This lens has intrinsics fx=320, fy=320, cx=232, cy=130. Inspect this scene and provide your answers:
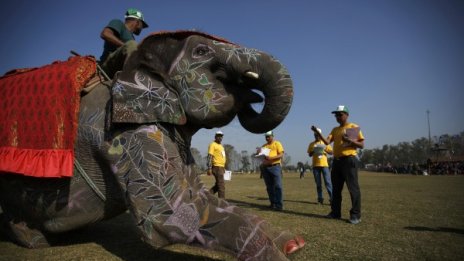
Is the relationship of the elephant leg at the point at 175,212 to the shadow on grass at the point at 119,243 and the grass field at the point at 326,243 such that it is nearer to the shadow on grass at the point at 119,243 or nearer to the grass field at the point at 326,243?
the shadow on grass at the point at 119,243

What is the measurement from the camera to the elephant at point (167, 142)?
2.26 metres

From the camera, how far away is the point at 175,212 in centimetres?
227

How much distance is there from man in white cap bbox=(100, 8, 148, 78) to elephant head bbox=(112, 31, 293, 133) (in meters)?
0.43

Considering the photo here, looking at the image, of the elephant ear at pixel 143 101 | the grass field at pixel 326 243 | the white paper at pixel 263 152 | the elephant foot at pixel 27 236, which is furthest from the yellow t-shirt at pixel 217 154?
the elephant ear at pixel 143 101

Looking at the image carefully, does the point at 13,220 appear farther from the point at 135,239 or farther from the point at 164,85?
the point at 164,85

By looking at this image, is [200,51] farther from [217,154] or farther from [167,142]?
[217,154]

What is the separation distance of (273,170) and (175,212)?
5.67 m

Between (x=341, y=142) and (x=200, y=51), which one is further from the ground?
(x=200, y=51)

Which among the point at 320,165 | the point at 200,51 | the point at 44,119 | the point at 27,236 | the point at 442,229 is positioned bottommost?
the point at 442,229

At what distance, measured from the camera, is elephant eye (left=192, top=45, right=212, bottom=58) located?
2.72 meters

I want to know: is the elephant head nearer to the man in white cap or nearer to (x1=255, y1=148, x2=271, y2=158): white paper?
the man in white cap

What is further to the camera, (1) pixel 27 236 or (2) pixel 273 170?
(2) pixel 273 170

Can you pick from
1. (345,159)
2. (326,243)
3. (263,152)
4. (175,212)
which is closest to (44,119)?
(175,212)

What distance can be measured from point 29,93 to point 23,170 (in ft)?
2.49
